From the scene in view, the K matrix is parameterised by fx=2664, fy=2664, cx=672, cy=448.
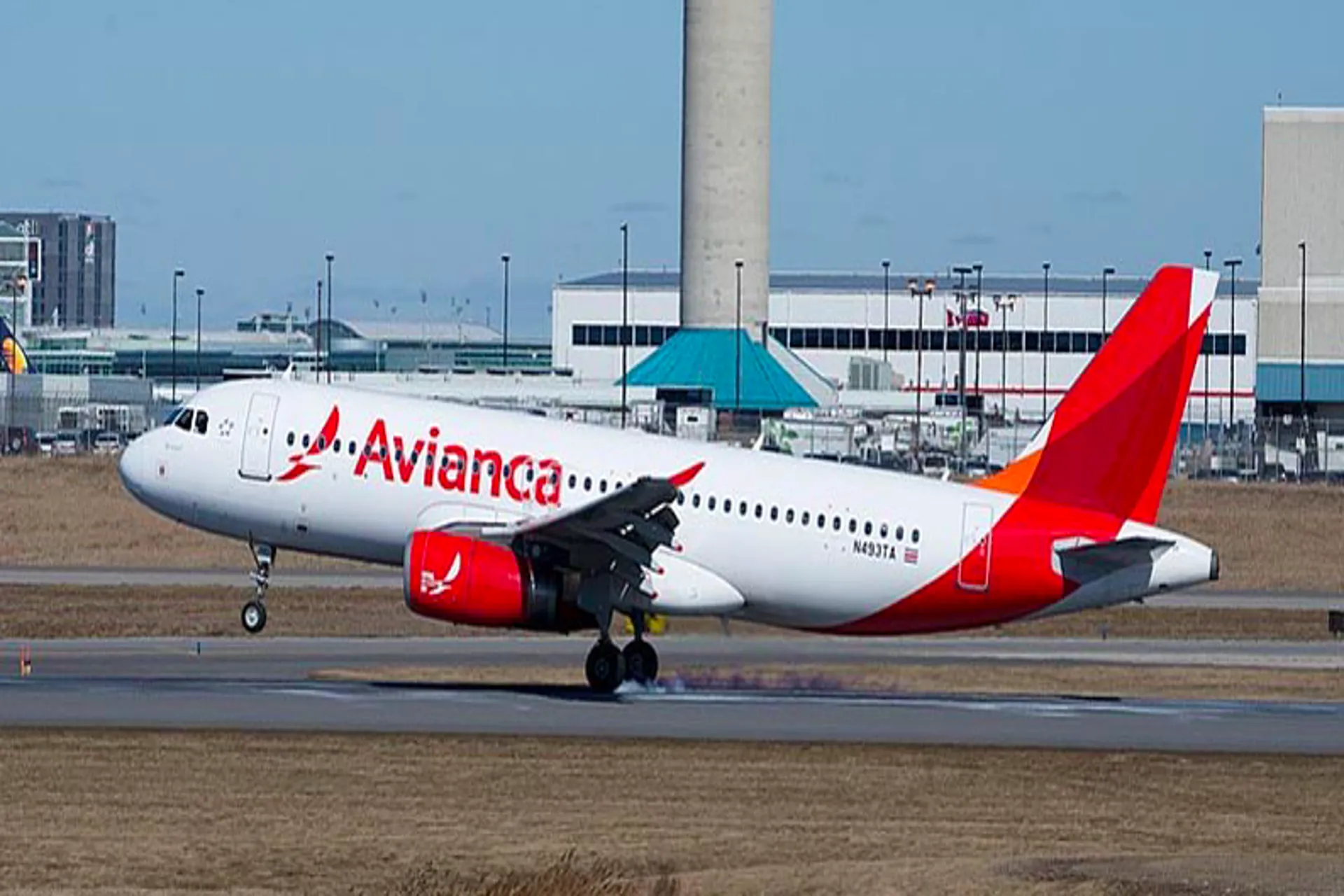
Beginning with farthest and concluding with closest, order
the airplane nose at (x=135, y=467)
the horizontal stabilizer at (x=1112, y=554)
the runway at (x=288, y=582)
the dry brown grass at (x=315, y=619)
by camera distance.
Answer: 1. the runway at (x=288, y=582)
2. the dry brown grass at (x=315, y=619)
3. the airplane nose at (x=135, y=467)
4. the horizontal stabilizer at (x=1112, y=554)

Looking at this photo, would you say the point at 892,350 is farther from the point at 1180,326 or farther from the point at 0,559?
the point at 1180,326

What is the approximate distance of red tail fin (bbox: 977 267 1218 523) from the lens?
1533 inches

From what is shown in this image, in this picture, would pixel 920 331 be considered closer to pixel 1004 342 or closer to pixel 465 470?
pixel 1004 342

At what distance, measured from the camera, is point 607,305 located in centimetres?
15962

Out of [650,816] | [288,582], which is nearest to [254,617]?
[650,816]

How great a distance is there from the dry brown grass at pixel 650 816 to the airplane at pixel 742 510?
255 inches

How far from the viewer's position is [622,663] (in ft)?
129

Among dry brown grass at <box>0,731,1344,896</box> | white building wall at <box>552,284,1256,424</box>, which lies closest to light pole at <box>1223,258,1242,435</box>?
white building wall at <box>552,284,1256,424</box>

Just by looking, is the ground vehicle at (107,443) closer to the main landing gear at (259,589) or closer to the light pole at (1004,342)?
the light pole at (1004,342)

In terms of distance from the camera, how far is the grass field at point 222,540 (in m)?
73.3

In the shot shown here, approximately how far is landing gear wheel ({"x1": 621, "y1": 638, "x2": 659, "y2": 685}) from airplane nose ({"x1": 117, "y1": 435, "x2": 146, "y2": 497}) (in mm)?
8252

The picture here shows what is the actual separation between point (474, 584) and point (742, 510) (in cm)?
442

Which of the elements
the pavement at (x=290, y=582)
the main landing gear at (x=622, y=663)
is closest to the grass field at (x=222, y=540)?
the pavement at (x=290, y=582)

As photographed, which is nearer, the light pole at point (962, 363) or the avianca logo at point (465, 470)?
the avianca logo at point (465, 470)
